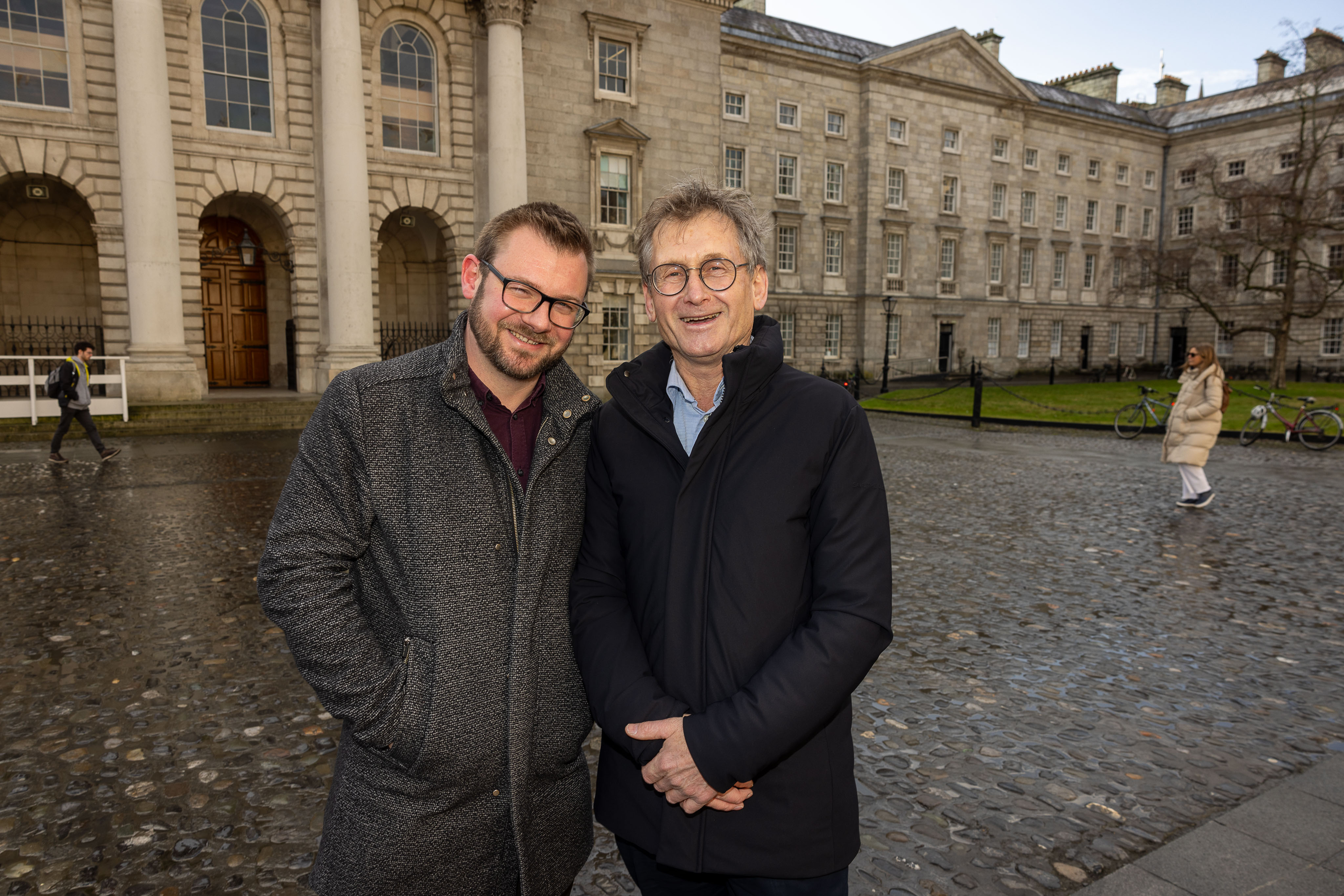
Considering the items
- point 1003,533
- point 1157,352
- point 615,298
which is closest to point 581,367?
point 615,298

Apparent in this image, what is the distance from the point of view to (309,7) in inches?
805

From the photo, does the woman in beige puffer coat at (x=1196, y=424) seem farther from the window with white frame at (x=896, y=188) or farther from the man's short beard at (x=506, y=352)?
the window with white frame at (x=896, y=188)

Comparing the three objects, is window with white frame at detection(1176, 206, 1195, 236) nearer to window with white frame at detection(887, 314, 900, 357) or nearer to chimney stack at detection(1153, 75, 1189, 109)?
chimney stack at detection(1153, 75, 1189, 109)

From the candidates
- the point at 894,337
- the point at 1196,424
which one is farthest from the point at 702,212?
the point at 894,337

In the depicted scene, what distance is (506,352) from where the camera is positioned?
6.20 feet

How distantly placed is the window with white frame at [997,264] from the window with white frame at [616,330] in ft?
87.9

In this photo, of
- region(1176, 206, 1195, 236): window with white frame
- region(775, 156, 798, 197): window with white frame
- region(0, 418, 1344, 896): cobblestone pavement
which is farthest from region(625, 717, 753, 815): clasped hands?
region(1176, 206, 1195, 236): window with white frame

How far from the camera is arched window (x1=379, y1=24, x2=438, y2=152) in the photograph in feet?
72.5

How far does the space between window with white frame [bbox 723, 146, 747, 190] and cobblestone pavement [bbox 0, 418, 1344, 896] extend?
30.3 meters

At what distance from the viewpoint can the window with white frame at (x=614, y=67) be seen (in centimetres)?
2553

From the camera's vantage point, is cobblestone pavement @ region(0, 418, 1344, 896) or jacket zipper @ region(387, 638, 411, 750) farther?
cobblestone pavement @ region(0, 418, 1344, 896)

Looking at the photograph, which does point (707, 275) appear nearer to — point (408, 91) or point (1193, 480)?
point (1193, 480)

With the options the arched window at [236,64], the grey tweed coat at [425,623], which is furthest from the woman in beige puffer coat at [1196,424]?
the arched window at [236,64]

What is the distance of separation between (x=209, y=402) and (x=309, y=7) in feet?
33.9
